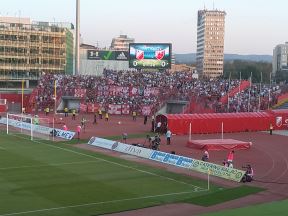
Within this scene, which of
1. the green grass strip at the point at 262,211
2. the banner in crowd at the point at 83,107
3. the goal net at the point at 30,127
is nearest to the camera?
the green grass strip at the point at 262,211

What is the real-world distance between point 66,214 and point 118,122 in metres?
45.0

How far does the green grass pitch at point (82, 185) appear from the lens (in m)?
23.1

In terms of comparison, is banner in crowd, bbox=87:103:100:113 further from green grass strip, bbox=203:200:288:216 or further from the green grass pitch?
green grass strip, bbox=203:200:288:216

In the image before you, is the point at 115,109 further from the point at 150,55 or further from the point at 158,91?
the point at 150,55

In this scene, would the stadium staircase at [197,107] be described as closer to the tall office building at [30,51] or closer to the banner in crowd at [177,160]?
the banner in crowd at [177,160]

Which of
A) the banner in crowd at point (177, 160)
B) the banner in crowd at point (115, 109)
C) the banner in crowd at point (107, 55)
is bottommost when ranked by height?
the banner in crowd at point (177, 160)

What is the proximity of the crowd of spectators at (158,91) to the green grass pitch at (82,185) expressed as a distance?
38.3 metres

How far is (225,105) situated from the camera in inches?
2837

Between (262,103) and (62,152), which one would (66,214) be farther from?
(262,103)

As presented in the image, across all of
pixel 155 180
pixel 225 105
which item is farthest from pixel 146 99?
pixel 155 180

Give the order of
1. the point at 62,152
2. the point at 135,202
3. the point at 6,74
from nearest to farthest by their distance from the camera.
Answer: the point at 135,202 < the point at 62,152 < the point at 6,74

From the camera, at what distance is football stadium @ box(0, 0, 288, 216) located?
80.3 feet

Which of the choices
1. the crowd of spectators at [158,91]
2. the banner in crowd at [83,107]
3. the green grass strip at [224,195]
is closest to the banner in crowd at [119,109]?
the crowd of spectators at [158,91]

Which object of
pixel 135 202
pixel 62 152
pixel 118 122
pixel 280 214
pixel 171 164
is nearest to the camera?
pixel 280 214
